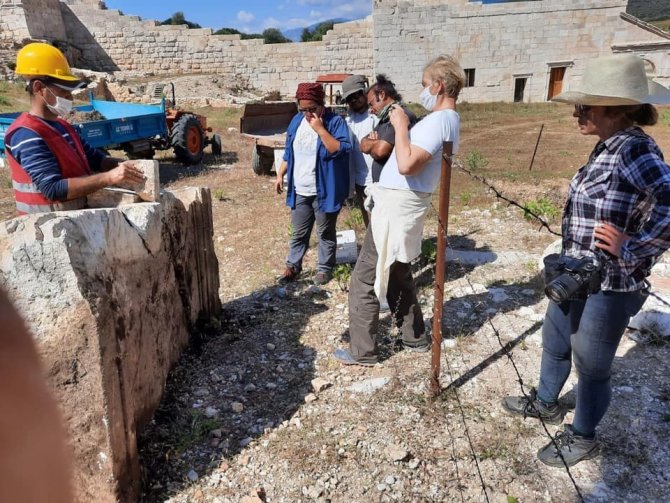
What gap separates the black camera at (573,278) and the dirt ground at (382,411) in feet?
2.57

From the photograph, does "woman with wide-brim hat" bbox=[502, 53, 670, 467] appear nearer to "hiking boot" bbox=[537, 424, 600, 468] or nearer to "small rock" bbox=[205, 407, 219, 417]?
"hiking boot" bbox=[537, 424, 600, 468]

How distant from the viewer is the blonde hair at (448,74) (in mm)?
2730

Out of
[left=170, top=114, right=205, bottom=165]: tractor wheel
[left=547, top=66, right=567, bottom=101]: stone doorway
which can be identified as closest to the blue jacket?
[left=170, top=114, right=205, bottom=165]: tractor wheel

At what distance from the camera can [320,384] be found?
3.04 m

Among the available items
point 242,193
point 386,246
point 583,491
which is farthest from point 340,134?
point 242,193

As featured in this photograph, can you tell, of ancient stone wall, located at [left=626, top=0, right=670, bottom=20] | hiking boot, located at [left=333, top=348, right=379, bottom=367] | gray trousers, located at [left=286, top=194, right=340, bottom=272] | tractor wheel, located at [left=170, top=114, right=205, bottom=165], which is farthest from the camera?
ancient stone wall, located at [left=626, top=0, right=670, bottom=20]

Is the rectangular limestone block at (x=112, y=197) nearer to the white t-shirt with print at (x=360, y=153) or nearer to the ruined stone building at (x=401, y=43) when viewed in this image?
the white t-shirt with print at (x=360, y=153)

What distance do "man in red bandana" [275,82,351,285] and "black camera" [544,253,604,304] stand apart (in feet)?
7.78

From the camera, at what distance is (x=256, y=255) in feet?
17.4

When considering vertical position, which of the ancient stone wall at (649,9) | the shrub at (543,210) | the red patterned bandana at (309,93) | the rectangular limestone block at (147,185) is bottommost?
the shrub at (543,210)

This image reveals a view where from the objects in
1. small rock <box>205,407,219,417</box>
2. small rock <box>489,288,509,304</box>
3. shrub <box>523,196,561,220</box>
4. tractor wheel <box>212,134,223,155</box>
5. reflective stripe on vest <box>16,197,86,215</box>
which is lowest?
small rock <box>205,407,219,417</box>

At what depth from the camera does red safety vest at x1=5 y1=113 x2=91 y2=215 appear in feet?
8.00

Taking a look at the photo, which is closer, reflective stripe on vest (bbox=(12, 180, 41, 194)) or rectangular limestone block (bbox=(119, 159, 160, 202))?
reflective stripe on vest (bbox=(12, 180, 41, 194))

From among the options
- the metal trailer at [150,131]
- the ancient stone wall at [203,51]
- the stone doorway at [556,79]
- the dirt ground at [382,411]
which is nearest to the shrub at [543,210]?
the dirt ground at [382,411]
